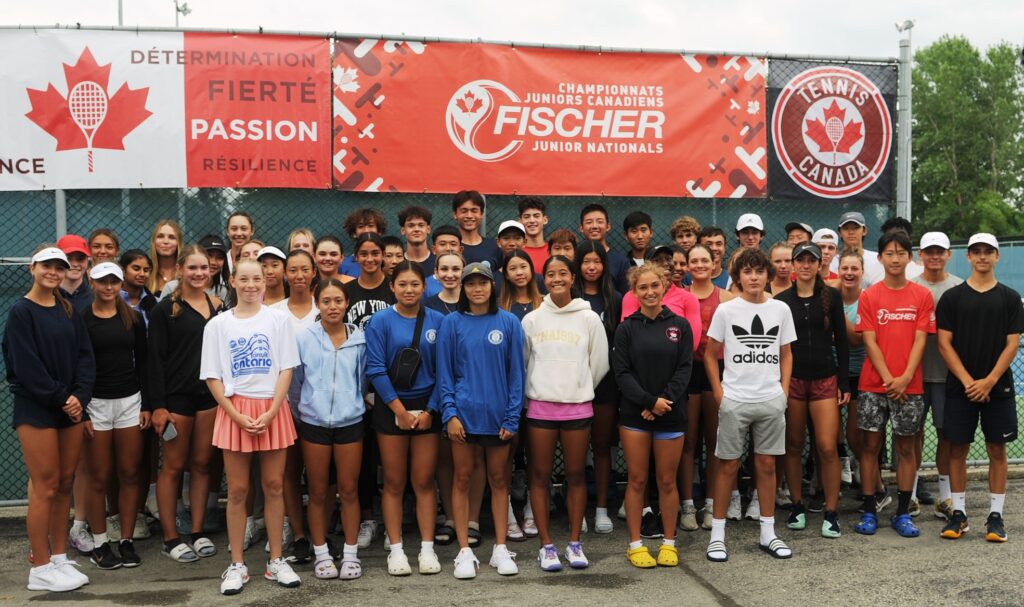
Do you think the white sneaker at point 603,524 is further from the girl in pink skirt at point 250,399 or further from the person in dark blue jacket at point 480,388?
the girl in pink skirt at point 250,399

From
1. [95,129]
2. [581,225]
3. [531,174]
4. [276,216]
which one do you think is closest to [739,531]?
[581,225]

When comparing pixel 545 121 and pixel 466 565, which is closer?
pixel 466 565

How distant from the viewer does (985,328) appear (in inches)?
215

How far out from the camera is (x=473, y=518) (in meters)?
5.46

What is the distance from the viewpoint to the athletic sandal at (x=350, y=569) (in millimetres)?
4801

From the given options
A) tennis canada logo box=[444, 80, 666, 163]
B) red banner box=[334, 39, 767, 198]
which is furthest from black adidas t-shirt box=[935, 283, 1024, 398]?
tennis canada logo box=[444, 80, 666, 163]

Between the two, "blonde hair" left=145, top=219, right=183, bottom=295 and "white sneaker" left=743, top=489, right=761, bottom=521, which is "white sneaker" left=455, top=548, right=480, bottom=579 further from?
"blonde hair" left=145, top=219, right=183, bottom=295

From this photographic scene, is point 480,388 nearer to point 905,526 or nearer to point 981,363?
point 905,526

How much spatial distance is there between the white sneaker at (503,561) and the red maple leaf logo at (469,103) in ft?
11.9

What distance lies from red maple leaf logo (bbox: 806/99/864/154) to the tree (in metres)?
40.8

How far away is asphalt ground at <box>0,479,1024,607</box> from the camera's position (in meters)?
4.43

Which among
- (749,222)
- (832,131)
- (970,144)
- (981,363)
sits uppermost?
(970,144)

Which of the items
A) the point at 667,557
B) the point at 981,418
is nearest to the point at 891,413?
the point at 981,418

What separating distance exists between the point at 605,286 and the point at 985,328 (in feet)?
8.15
